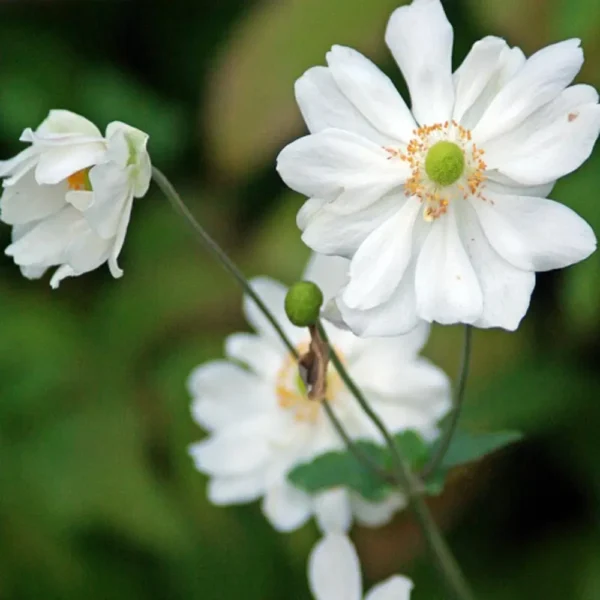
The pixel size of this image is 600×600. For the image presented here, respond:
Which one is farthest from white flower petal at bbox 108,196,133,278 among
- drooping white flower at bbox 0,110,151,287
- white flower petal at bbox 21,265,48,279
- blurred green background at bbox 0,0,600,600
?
blurred green background at bbox 0,0,600,600

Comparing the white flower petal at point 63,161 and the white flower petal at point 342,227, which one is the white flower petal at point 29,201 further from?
the white flower petal at point 342,227

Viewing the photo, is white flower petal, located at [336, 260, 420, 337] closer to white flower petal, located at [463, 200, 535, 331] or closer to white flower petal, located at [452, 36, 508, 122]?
white flower petal, located at [463, 200, 535, 331]

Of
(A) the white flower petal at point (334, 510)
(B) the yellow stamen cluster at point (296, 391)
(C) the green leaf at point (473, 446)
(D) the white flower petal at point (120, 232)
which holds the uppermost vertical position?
(D) the white flower petal at point (120, 232)

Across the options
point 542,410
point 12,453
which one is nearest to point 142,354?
point 12,453

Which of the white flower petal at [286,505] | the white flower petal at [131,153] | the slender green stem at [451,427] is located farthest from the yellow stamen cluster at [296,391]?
the white flower petal at [131,153]

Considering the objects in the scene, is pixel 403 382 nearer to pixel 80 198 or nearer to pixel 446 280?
pixel 446 280

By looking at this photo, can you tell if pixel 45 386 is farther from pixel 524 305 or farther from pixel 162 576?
pixel 524 305

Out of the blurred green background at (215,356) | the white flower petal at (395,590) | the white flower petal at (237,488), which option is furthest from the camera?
the blurred green background at (215,356)
